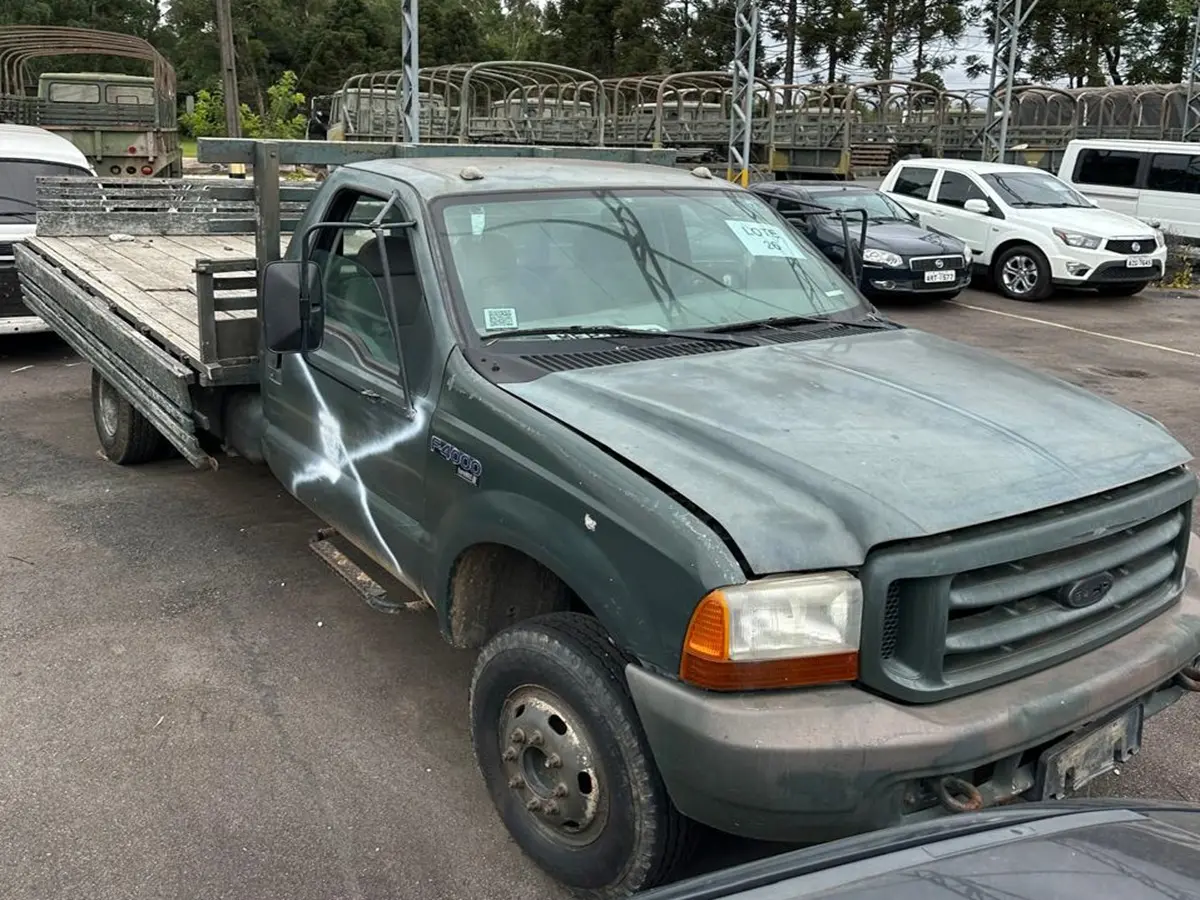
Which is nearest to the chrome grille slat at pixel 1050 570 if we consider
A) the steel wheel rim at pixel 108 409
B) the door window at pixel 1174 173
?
the steel wheel rim at pixel 108 409

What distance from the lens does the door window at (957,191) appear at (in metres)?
15.3

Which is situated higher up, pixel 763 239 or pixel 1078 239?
pixel 763 239

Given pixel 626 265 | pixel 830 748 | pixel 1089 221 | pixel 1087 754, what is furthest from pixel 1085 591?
pixel 1089 221

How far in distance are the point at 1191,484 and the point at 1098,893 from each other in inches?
70.9

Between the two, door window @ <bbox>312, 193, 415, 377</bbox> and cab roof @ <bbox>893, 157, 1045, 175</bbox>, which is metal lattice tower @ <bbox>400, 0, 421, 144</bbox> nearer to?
cab roof @ <bbox>893, 157, 1045, 175</bbox>

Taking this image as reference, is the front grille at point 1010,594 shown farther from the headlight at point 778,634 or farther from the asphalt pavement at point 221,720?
the asphalt pavement at point 221,720

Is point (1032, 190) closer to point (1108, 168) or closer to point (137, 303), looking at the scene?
point (1108, 168)

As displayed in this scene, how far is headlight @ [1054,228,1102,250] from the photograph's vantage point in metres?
14.2

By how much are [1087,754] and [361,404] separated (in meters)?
2.43

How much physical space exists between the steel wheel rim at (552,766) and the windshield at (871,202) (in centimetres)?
1215

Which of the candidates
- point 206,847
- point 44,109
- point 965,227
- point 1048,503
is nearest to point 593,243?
point 1048,503

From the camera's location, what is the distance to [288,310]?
3.47m

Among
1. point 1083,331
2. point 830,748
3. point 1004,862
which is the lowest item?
point 1083,331

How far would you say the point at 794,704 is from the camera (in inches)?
92.7
